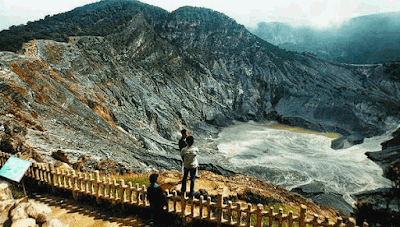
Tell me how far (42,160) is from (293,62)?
53.7 meters

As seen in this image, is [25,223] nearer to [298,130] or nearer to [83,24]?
[298,130]

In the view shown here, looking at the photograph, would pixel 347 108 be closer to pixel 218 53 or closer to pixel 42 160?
pixel 218 53

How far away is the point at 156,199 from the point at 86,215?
2.32 m

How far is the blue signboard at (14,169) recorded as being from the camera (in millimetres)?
6324

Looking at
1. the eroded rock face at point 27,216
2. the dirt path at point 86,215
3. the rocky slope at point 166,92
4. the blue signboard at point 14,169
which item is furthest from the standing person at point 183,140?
the rocky slope at point 166,92

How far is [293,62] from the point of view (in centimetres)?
5512

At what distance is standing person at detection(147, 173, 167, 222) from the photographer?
598 centimetres

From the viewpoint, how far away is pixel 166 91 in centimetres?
3697

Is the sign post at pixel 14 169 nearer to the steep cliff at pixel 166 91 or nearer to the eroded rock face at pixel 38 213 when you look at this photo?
the eroded rock face at pixel 38 213

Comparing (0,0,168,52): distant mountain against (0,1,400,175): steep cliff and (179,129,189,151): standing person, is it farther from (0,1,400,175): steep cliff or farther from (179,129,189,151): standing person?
(179,129,189,151): standing person

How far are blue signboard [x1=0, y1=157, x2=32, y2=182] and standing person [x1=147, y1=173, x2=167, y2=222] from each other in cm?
335

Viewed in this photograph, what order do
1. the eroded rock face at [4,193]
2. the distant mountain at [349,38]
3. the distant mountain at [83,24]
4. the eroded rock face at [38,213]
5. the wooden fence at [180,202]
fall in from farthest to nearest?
the distant mountain at [349,38] → the distant mountain at [83,24] → the eroded rock face at [4,193] → the wooden fence at [180,202] → the eroded rock face at [38,213]

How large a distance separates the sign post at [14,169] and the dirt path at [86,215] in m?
1.44

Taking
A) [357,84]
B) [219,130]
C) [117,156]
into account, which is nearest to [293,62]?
[357,84]
